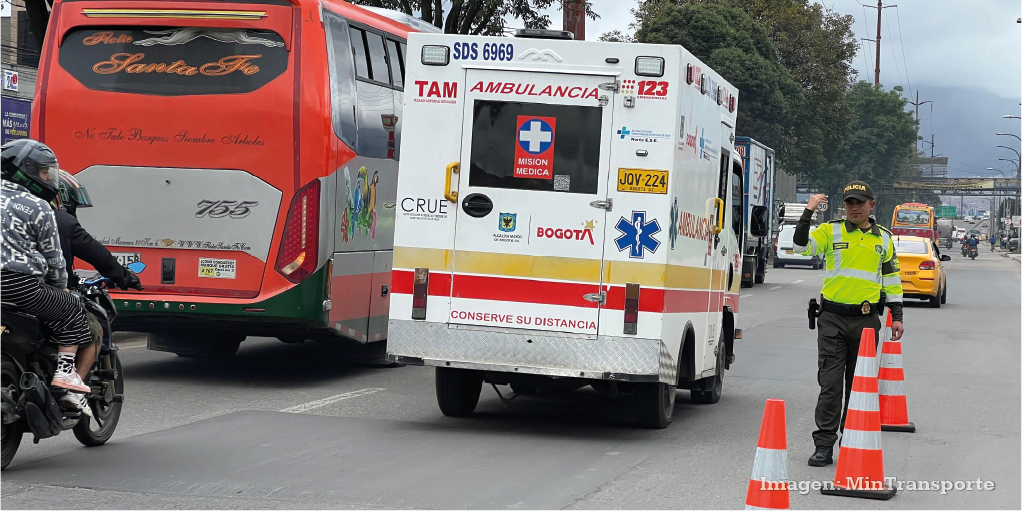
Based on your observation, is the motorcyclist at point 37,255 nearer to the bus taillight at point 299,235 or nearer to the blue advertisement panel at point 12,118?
the bus taillight at point 299,235

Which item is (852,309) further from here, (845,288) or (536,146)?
(536,146)

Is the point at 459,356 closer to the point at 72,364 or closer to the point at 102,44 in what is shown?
the point at 72,364

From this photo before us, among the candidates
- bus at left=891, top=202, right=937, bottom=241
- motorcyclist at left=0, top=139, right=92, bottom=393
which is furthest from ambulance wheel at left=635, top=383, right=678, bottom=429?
bus at left=891, top=202, right=937, bottom=241

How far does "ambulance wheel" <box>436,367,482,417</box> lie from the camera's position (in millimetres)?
9844

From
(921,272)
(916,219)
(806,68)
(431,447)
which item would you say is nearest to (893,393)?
(431,447)

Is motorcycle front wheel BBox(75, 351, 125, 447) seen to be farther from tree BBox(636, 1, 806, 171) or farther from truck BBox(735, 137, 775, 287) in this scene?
tree BBox(636, 1, 806, 171)

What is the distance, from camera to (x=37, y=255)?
23.1 ft

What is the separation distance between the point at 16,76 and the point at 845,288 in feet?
67.7

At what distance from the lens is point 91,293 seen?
7902mm

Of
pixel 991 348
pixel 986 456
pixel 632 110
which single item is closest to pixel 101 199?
pixel 632 110

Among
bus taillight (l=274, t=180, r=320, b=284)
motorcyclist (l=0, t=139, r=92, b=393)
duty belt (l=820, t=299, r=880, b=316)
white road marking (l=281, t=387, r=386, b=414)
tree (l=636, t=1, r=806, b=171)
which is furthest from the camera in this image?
tree (l=636, t=1, r=806, b=171)

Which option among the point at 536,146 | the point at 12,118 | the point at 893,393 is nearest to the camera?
the point at 536,146

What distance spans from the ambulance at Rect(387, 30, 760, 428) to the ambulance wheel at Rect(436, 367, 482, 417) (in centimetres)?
59

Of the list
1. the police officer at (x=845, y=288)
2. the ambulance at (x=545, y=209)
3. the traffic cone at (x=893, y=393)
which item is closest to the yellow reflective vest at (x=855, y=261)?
the police officer at (x=845, y=288)
